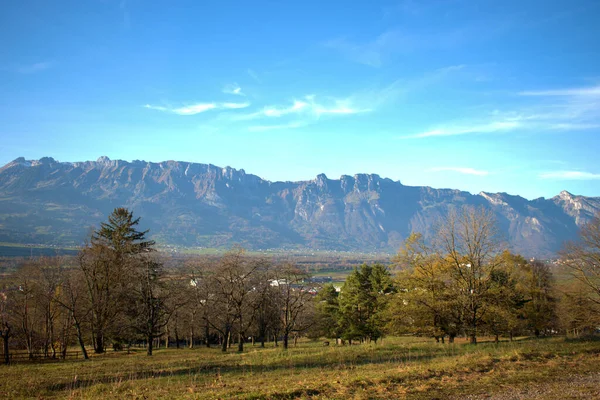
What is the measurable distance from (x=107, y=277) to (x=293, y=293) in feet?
62.6

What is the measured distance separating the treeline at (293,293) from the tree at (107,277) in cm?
12

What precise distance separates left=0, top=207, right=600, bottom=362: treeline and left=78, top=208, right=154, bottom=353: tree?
12 cm

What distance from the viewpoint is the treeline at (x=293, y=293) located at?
26609mm

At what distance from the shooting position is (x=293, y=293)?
1524 inches

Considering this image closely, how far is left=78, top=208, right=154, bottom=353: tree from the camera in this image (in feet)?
112

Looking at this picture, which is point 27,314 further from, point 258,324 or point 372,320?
point 372,320

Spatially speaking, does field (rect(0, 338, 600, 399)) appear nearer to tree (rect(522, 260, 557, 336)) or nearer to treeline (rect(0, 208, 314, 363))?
treeline (rect(0, 208, 314, 363))

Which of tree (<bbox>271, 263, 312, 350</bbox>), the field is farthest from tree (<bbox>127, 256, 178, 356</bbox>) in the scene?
the field

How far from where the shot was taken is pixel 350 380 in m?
12.7

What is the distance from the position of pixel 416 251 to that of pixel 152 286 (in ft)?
81.6

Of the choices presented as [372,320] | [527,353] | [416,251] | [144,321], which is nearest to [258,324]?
[372,320]

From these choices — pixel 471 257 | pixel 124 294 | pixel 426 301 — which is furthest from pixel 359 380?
pixel 124 294

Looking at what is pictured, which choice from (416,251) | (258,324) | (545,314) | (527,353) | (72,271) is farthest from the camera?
(258,324)

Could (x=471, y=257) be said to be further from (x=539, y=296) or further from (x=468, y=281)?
(x=539, y=296)
